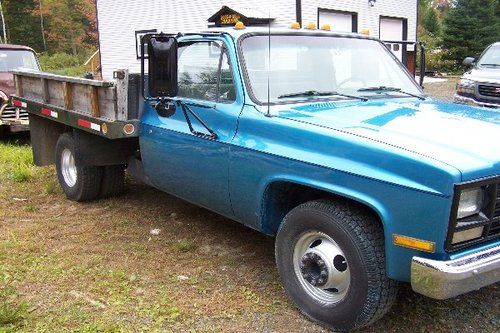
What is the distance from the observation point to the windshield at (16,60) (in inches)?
422

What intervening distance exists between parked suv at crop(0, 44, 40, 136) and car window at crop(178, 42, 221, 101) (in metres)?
5.34

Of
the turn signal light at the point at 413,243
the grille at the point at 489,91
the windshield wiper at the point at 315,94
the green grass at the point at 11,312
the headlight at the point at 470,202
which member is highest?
the windshield wiper at the point at 315,94

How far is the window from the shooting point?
13.5ft

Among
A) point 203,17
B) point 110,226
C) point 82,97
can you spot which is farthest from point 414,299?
point 203,17

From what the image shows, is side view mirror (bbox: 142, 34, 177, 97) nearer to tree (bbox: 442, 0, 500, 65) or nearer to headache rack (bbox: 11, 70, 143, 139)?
headache rack (bbox: 11, 70, 143, 139)

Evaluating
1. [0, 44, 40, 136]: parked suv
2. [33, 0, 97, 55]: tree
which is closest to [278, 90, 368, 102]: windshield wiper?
[0, 44, 40, 136]: parked suv

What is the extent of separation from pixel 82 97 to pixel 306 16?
1407cm

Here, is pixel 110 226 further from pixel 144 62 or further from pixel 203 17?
pixel 203 17

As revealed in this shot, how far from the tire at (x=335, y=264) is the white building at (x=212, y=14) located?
577 inches

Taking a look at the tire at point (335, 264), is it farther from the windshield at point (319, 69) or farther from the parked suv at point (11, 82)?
the parked suv at point (11, 82)

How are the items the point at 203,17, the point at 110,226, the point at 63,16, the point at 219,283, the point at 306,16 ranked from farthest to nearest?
the point at 63,16, the point at 203,17, the point at 306,16, the point at 110,226, the point at 219,283

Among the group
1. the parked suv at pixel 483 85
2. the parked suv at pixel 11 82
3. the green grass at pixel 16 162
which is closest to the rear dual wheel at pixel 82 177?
the green grass at pixel 16 162

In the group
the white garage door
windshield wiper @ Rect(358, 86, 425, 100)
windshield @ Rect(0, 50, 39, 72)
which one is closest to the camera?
windshield wiper @ Rect(358, 86, 425, 100)

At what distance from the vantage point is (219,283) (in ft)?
13.5
